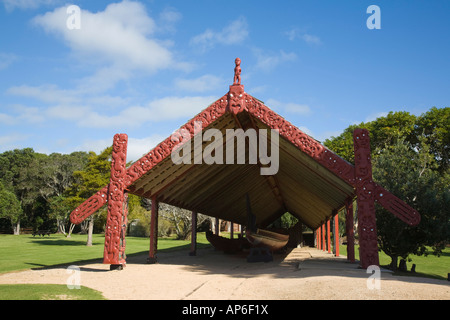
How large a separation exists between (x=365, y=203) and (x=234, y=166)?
635 centimetres

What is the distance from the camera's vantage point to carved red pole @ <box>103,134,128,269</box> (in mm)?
10016

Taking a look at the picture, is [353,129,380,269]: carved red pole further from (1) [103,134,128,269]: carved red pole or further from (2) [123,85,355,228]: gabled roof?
(1) [103,134,128,269]: carved red pole

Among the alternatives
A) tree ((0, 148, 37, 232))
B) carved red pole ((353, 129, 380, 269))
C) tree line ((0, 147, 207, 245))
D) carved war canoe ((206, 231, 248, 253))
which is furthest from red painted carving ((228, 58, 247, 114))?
tree ((0, 148, 37, 232))

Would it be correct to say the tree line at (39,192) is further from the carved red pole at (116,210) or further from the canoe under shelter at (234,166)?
the carved red pole at (116,210)

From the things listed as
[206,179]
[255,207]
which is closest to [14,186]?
[255,207]

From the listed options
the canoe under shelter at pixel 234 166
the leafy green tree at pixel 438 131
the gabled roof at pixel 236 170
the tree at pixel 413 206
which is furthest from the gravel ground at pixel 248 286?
the leafy green tree at pixel 438 131

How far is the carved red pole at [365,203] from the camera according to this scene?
868 centimetres

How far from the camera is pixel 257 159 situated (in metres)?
14.6

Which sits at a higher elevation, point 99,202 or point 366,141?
point 366,141

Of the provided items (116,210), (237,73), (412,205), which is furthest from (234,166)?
(412,205)

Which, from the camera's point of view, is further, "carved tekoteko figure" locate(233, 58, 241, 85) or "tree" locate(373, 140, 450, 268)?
"tree" locate(373, 140, 450, 268)

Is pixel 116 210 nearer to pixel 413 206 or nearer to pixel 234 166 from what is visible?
pixel 234 166
